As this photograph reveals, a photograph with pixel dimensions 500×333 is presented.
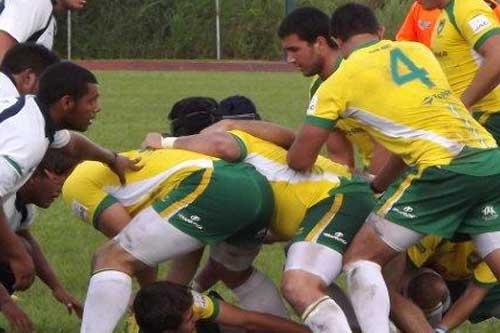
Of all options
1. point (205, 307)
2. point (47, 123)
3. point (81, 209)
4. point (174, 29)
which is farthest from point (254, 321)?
point (174, 29)

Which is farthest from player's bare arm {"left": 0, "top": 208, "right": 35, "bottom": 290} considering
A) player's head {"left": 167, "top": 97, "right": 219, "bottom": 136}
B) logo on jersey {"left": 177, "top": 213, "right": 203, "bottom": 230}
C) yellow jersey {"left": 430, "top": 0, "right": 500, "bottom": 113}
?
yellow jersey {"left": 430, "top": 0, "right": 500, "bottom": 113}

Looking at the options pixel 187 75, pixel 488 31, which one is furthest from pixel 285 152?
pixel 187 75

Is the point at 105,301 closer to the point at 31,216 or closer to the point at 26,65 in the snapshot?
the point at 31,216

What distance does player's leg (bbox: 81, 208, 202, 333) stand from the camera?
240 inches

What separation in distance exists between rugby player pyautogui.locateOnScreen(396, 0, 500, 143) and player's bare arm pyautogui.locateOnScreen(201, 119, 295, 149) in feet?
4.57

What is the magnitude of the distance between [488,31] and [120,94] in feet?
44.4

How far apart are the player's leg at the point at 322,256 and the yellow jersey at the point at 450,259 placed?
1.56 feet

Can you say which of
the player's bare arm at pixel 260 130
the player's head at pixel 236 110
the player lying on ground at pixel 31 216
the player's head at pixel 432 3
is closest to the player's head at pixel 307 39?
the player's head at pixel 236 110

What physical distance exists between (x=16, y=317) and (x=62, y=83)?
45.8 inches

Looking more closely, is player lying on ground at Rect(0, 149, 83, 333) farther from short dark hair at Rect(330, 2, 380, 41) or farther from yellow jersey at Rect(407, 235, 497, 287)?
yellow jersey at Rect(407, 235, 497, 287)

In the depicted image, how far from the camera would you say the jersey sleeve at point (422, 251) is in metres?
6.64

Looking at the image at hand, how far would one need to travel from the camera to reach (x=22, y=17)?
7953 millimetres

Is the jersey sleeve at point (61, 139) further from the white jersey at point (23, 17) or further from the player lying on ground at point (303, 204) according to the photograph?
the white jersey at point (23, 17)

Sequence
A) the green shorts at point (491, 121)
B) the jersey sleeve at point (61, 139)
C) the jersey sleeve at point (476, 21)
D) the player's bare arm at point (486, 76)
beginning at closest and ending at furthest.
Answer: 1. the jersey sleeve at point (61, 139)
2. the player's bare arm at point (486, 76)
3. the jersey sleeve at point (476, 21)
4. the green shorts at point (491, 121)
